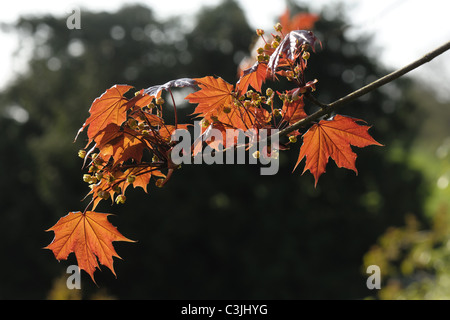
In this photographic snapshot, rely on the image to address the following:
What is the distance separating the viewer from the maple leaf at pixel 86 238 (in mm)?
767

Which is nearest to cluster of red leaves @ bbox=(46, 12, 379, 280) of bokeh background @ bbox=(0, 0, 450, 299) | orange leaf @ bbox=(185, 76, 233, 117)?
orange leaf @ bbox=(185, 76, 233, 117)

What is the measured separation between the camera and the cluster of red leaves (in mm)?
647

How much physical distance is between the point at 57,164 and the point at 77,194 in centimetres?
50

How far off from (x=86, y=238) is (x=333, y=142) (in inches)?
19.0

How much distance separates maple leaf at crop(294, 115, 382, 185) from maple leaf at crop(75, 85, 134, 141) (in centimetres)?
32

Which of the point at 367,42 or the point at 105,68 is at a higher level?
the point at 367,42

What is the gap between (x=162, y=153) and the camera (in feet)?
2.13

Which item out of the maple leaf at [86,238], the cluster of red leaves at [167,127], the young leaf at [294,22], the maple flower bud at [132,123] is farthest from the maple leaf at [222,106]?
the young leaf at [294,22]

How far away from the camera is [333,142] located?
2.64 feet

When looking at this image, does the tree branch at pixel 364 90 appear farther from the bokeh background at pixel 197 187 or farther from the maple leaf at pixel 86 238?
the bokeh background at pixel 197 187

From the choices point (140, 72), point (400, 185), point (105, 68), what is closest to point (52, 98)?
point (105, 68)

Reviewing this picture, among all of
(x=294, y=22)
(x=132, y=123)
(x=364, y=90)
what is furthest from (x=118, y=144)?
(x=294, y=22)
